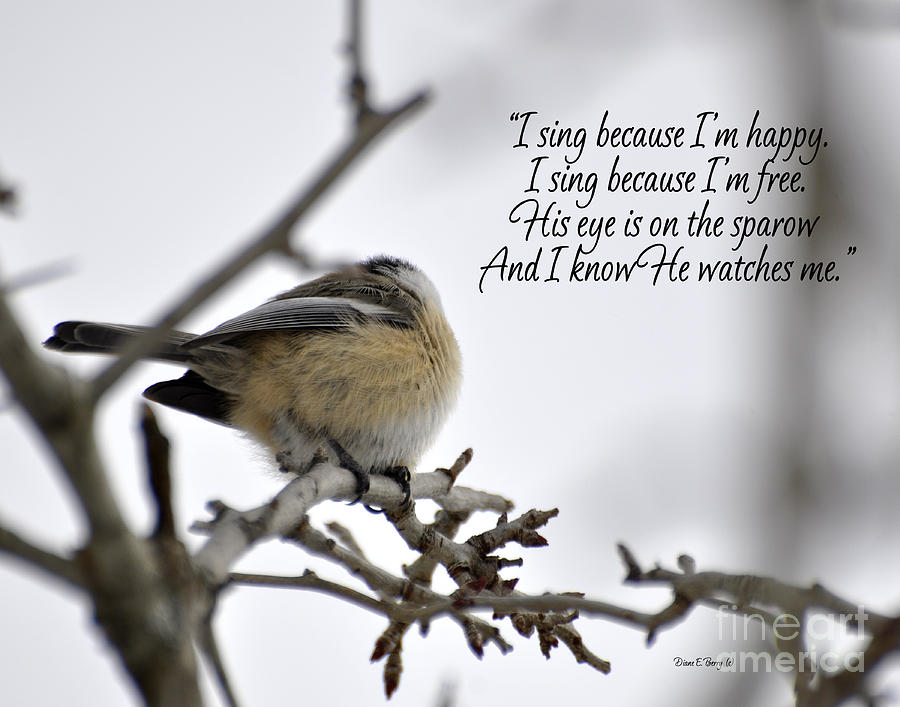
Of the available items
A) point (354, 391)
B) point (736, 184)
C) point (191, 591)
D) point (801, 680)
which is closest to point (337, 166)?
point (191, 591)

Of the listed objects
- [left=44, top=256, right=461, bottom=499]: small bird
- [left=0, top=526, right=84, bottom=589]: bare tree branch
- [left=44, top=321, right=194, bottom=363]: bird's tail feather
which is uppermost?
[left=44, top=256, right=461, bottom=499]: small bird

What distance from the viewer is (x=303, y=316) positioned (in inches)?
203

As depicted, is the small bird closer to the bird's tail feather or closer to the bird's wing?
the bird's wing

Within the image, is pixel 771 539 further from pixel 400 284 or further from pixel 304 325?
pixel 400 284

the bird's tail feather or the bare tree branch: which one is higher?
the bird's tail feather

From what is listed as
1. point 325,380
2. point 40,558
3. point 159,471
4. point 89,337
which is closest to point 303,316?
point 325,380

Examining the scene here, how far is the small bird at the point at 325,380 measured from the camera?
4.73 m

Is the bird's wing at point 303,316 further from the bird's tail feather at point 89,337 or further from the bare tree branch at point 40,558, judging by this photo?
the bare tree branch at point 40,558

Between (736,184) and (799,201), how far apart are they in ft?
8.47

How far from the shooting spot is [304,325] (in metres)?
5.08

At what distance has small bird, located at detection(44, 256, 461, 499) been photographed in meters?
4.73

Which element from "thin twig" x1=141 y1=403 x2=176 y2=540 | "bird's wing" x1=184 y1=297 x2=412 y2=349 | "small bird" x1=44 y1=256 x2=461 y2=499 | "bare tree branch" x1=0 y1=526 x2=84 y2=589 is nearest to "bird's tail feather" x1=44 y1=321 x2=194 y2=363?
"small bird" x1=44 y1=256 x2=461 y2=499

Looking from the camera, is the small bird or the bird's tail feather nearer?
the bird's tail feather

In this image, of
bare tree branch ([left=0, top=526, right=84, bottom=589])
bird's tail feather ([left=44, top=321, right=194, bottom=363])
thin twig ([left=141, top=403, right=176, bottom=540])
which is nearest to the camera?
bare tree branch ([left=0, top=526, right=84, bottom=589])
